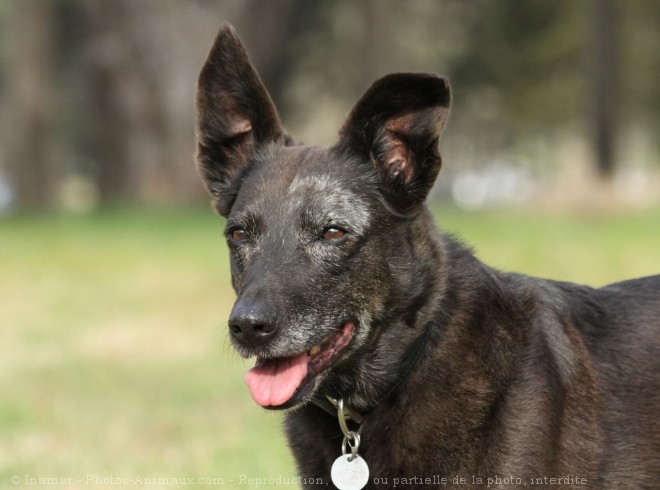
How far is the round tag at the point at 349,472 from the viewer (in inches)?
163

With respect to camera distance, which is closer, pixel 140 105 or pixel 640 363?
pixel 640 363

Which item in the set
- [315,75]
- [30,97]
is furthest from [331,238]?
[315,75]

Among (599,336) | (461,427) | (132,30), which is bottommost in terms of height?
(461,427)

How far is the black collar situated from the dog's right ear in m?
1.08

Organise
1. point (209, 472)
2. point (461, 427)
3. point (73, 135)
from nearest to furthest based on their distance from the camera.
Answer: point (461, 427) → point (209, 472) → point (73, 135)

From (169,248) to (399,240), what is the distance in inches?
513

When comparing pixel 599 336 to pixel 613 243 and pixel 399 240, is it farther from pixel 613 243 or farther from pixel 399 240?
pixel 613 243

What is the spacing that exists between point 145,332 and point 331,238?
7.71 metres

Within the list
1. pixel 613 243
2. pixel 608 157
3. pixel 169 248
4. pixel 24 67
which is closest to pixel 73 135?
pixel 24 67

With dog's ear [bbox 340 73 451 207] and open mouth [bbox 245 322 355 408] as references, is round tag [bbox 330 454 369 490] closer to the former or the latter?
open mouth [bbox 245 322 355 408]

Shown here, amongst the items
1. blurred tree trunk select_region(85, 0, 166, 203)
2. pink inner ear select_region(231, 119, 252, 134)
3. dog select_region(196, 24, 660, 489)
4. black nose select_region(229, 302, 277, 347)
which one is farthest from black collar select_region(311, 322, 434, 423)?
blurred tree trunk select_region(85, 0, 166, 203)

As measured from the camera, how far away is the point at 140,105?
2592 cm

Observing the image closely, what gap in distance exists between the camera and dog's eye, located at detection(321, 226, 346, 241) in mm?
4348

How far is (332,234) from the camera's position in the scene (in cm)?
436
